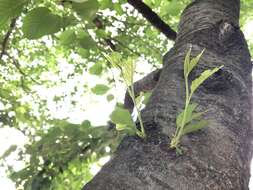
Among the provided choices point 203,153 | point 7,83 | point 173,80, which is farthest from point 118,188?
point 7,83

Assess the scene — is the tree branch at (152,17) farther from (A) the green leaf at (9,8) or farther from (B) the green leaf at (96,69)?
(A) the green leaf at (9,8)

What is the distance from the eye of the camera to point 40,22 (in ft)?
2.93

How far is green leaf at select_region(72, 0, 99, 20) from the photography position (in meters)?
0.80

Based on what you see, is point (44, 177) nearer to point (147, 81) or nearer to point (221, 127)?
point (147, 81)

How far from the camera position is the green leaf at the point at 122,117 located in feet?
3.11

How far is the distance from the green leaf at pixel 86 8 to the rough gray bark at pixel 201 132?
352 millimetres

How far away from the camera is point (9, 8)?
28.4 inches

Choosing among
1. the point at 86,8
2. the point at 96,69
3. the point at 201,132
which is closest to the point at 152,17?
the point at 96,69

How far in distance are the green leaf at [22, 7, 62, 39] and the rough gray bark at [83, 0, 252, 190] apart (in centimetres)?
36

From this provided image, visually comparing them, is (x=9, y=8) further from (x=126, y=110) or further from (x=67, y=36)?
(x=67, y=36)

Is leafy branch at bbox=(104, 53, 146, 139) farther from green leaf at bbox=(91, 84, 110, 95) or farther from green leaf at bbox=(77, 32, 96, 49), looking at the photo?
green leaf at bbox=(91, 84, 110, 95)

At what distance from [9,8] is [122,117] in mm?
397

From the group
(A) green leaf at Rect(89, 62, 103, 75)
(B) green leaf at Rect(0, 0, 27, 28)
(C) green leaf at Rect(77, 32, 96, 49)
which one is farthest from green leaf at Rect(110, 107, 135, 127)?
(A) green leaf at Rect(89, 62, 103, 75)

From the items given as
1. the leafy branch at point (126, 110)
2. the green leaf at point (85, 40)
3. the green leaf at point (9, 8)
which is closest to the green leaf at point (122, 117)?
the leafy branch at point (126, 110)
